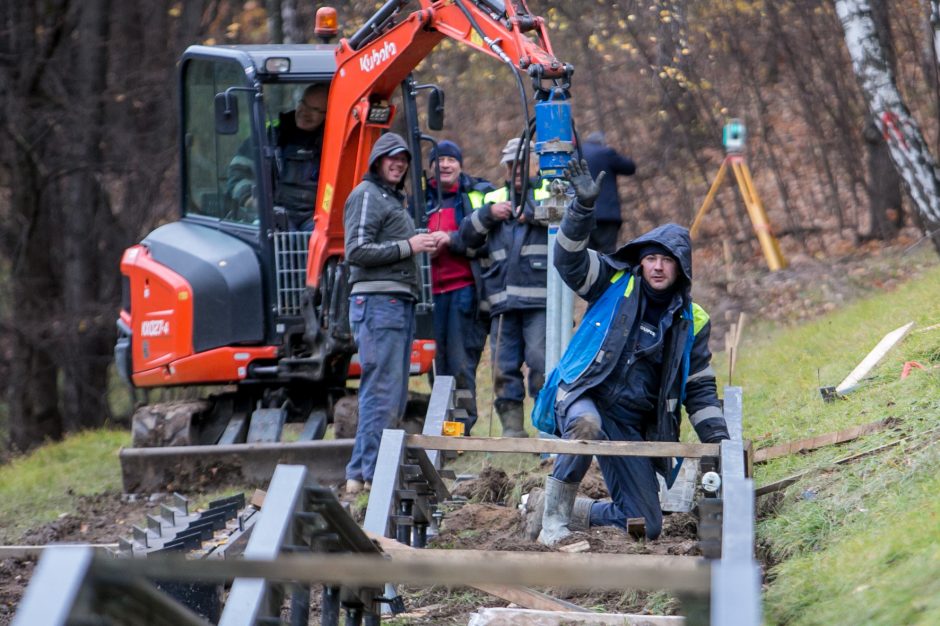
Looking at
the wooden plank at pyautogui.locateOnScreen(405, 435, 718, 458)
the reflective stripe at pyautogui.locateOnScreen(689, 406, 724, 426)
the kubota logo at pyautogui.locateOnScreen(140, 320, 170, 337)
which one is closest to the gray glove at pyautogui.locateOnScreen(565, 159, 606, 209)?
the reflective stripe at pyautogui.locateOnScreen(689, 406, 724, 426)

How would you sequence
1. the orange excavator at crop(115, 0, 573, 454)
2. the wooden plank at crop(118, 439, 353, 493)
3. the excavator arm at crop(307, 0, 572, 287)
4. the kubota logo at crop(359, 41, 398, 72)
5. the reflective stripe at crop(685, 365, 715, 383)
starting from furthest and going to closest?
1. the wooden plank at crop(118, 439, 353, 493)
2. the orange excavator at crop(115, 0, 573, 454)
3. the kubota logo at crop(359, 41, 398, 72)
4. the excavator arm at crop(307, 0, 572, 287)
5. the reflective stripe at crop(685, 365, 715, 383)

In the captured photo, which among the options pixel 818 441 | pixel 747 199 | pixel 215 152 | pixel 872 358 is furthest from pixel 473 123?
pixel 818 441

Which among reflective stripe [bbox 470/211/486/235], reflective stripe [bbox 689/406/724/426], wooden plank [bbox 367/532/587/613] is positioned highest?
reflective stripe [bbox 470/211/486/235]

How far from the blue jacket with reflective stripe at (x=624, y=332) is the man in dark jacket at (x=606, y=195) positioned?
3.93 metres

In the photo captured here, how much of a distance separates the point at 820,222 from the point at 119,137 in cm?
881

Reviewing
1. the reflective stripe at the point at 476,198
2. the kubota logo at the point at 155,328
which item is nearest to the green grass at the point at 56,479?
the kubota logo at the point at 155,328

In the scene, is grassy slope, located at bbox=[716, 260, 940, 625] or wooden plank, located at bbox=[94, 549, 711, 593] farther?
grassy slope, located at bbox=[716, 260, 940, 625]

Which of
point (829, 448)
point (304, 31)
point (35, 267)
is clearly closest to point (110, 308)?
point (35, 267)

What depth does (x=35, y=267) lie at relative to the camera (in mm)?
18078

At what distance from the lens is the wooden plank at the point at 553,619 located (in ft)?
15.3

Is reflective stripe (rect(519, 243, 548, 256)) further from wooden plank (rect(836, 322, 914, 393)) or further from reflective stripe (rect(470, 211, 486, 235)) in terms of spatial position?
wooden plank (rect(836, 322, 914, 393))

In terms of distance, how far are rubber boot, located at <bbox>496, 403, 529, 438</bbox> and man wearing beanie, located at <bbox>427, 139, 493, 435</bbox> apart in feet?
0.87

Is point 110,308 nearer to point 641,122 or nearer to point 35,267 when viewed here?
point 35,267

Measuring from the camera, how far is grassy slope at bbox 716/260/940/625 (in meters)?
4.27
